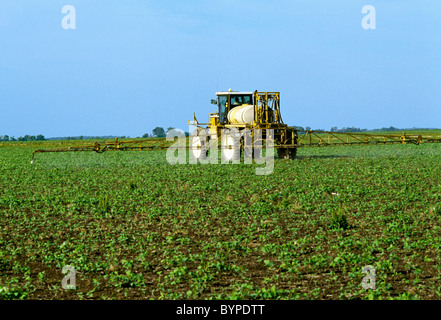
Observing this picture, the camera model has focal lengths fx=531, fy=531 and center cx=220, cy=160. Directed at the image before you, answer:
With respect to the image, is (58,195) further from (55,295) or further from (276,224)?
(55,295)

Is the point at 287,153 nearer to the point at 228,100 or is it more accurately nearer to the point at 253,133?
the point at 253,133

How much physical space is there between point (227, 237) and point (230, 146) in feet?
49.3

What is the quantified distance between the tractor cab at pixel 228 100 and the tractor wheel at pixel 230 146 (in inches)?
65.7

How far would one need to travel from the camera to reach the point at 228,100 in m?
29.3

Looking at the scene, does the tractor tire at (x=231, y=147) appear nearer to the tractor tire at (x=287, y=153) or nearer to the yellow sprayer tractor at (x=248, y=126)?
the yellow sprayer tractor at (x=248, y=126)

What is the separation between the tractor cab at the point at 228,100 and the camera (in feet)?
96.3

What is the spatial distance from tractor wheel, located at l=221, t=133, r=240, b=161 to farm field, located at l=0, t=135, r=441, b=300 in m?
5.99

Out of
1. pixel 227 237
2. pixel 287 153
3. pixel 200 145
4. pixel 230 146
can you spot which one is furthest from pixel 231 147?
pixel 227 237

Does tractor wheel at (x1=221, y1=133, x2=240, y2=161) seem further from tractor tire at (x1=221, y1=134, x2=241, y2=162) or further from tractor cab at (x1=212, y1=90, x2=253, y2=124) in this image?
tractor cab at (x1=212, y1=90, x2=253, y2=124)

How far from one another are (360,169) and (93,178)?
11.6 metres

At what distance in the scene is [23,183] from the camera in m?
22.0

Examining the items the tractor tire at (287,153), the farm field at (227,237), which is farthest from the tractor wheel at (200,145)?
the farm field at (227,237)

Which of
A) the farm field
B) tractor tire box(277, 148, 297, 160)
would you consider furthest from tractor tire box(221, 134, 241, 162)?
Answer: the farm field
